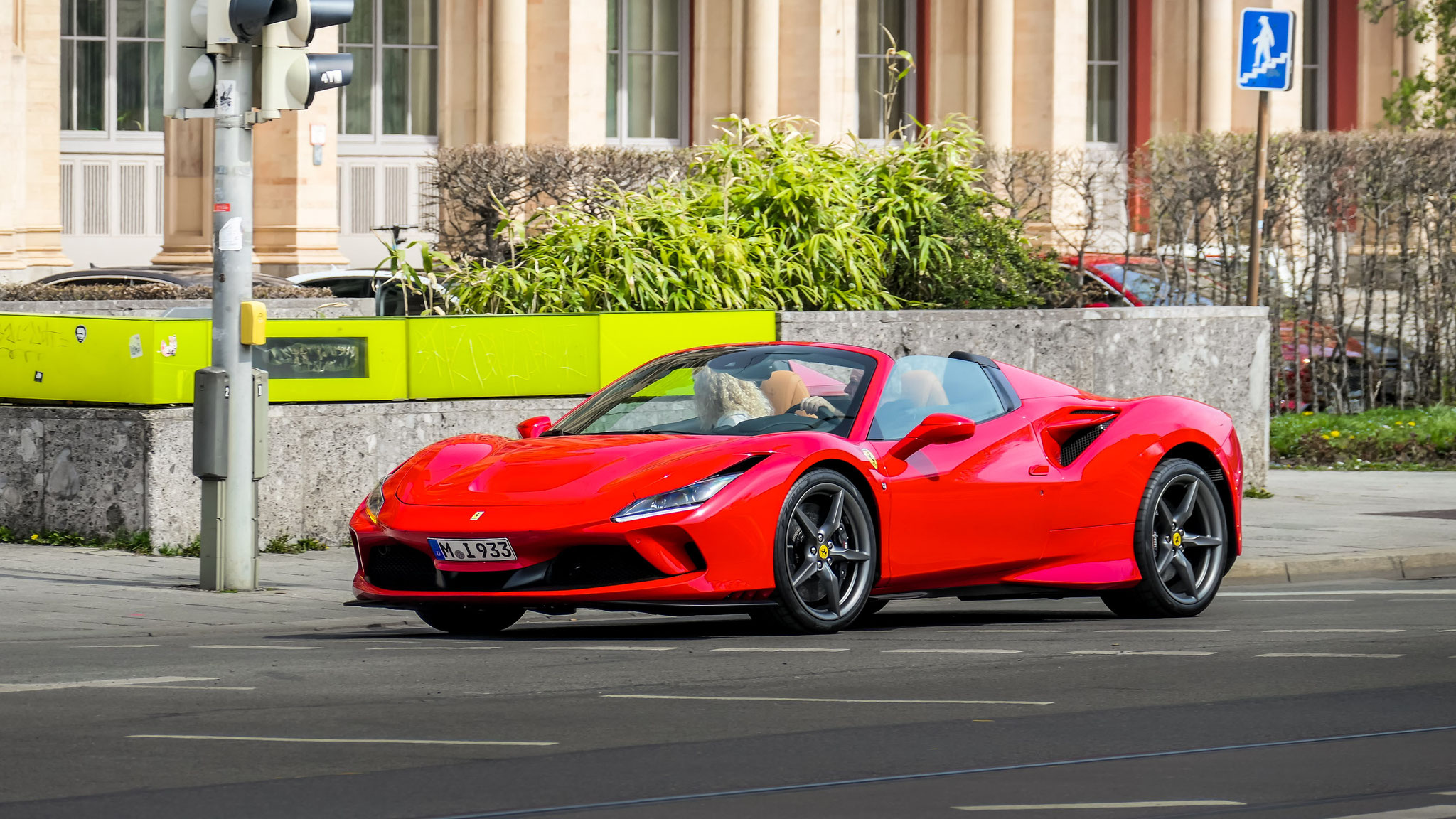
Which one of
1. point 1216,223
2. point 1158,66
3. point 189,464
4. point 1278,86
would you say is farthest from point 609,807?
point 1158,66

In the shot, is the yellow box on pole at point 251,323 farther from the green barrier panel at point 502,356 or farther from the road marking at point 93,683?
the road marking at point 93,683

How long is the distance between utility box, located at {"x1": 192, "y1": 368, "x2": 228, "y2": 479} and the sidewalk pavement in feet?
2.04

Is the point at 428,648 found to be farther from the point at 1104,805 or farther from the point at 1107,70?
the point at 1107,70

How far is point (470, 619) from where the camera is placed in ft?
32.5

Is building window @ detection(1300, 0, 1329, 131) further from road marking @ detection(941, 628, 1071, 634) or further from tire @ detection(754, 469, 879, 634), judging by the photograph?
tire @ detection(754, 469, 879, 634)

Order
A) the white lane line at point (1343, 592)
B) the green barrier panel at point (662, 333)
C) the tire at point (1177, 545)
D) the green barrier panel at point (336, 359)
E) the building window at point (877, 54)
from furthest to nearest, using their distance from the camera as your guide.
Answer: the building window at point (877, 54) → the green barrier panel at point (662, 333) → the green barrier panel at point (336, 359) → the white lane line at point (1343, 592) → the tire at point (1177, 545)

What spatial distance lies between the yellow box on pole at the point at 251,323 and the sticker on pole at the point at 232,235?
0.93 ft

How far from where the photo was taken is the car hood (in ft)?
29.5

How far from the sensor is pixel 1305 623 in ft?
34.0

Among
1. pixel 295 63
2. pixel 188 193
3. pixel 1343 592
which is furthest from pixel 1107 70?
pixel 295 63

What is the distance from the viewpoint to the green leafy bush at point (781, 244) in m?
15.4

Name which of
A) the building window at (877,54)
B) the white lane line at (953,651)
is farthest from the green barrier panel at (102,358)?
the building window at (877,54)

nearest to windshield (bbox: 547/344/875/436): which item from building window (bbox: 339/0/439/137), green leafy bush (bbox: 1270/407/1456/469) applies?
green leafy bush (bbox: 1270/407/1456/469)

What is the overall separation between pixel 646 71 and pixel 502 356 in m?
30.3
